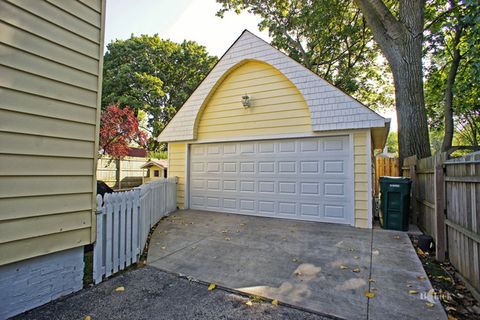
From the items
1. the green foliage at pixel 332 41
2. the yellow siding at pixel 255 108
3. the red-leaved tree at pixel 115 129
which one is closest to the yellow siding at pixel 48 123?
the yellow siding at pixel 255 108

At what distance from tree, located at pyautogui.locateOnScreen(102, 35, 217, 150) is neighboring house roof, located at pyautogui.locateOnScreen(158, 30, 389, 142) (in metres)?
13.2

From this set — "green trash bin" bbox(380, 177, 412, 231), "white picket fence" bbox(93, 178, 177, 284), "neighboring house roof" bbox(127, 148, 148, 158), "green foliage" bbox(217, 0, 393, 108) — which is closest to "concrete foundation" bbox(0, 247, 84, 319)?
"white picket fence" bbox(93, 178, 177, 284)

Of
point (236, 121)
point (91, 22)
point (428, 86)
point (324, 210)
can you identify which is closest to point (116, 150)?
point (236, 121)

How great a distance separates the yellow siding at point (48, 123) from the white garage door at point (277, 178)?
464 centimetres

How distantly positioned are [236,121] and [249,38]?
2.58 metres

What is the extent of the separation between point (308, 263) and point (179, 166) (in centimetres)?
575

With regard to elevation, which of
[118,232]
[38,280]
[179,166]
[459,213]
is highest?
[179,166]

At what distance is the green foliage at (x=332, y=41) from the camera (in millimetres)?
12079

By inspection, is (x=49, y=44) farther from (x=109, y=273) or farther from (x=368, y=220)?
(x=368, y=220)

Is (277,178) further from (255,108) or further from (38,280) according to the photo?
(38,280)

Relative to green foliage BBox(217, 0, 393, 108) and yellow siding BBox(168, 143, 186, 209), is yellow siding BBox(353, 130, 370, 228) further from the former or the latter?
green foliage BBox(217, 0, 393, 108)

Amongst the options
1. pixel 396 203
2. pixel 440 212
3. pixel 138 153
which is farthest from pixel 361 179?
pixel 138 153

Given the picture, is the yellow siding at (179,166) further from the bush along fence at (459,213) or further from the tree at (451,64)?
the tree at (451,64)

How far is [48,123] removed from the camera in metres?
2.71
